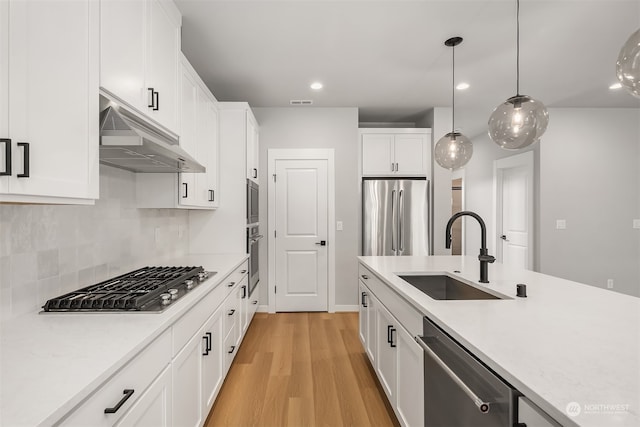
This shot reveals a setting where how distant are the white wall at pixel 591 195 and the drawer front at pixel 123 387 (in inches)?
188

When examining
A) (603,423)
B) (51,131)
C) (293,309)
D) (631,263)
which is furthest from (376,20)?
(631,263)

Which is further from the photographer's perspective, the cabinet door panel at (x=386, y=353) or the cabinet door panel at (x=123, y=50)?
the cabinet door panel at (x=386, y=353)

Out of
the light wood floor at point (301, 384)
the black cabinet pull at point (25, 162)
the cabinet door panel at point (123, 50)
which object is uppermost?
the cabinet door panel at point (123, 50)

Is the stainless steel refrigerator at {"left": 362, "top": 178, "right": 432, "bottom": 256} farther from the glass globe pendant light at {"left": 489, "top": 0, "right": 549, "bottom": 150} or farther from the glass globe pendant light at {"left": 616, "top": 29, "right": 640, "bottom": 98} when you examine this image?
the glass globe pendant light at {"left": 616, "top": 29, "right": 640, "bottom": 98}

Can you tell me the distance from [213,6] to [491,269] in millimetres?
2635

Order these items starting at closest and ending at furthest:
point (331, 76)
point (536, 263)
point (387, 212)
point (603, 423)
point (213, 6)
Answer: point (603, 423) → point (213, 6) → point (331, 76) → point (387, 212) → point (536, 263)

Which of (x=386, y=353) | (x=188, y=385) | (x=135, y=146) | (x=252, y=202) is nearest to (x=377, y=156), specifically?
(x=252, y=202)

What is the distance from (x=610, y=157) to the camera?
14.0 feet

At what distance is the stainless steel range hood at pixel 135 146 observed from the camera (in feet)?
4.09

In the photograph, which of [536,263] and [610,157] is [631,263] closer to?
[536,263]

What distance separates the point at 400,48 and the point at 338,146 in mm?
1605

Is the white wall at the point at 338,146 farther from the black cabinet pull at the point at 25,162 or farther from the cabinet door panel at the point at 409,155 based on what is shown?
the black cabinet pull at the point at 25,162

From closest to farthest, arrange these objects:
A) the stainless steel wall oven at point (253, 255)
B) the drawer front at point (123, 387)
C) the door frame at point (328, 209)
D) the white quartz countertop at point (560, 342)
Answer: the white quartz countertop at point (560, 342) < the drawer front at point (123, 387) < the stainless steel wall oven at point (253, 255) < the door frame at point (328, 209)

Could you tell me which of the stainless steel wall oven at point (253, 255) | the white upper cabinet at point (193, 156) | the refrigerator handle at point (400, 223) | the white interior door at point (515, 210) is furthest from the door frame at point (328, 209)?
the white interior door at point (515, 210)
